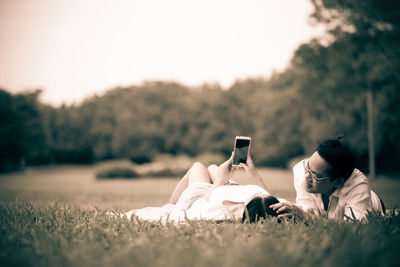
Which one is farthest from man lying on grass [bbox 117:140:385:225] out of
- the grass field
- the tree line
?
the tree line

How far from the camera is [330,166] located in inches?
122

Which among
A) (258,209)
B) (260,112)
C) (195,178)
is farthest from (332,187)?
(260,112)

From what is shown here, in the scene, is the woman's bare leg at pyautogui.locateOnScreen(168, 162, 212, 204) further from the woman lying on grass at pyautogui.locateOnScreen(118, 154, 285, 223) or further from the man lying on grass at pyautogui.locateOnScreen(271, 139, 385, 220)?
the man lying on grass at pyautogui.locateOnScreen(271, 139, 385, 220)

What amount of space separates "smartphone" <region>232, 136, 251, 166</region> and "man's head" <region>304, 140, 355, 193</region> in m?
0.86

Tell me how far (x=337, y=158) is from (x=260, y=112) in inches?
1251

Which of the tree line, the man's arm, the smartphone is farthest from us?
the tree line

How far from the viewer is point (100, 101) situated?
39406 millimetres

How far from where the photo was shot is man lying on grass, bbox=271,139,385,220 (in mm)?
3102

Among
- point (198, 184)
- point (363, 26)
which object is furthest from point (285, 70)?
point (198, 184)

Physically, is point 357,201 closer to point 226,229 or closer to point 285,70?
point 226,229

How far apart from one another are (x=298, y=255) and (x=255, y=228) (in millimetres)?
803

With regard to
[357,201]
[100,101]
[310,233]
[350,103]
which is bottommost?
[310,233]

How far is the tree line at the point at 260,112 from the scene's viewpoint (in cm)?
1686

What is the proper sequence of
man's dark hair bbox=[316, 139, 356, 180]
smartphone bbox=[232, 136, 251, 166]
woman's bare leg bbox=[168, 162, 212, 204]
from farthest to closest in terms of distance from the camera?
woman's bare leg bbox=[168, 162, 212, 204] < smartphone bbox=[232, 136, 251, 166] < man's dark hair bbox=[316, 139, 356, 180]
